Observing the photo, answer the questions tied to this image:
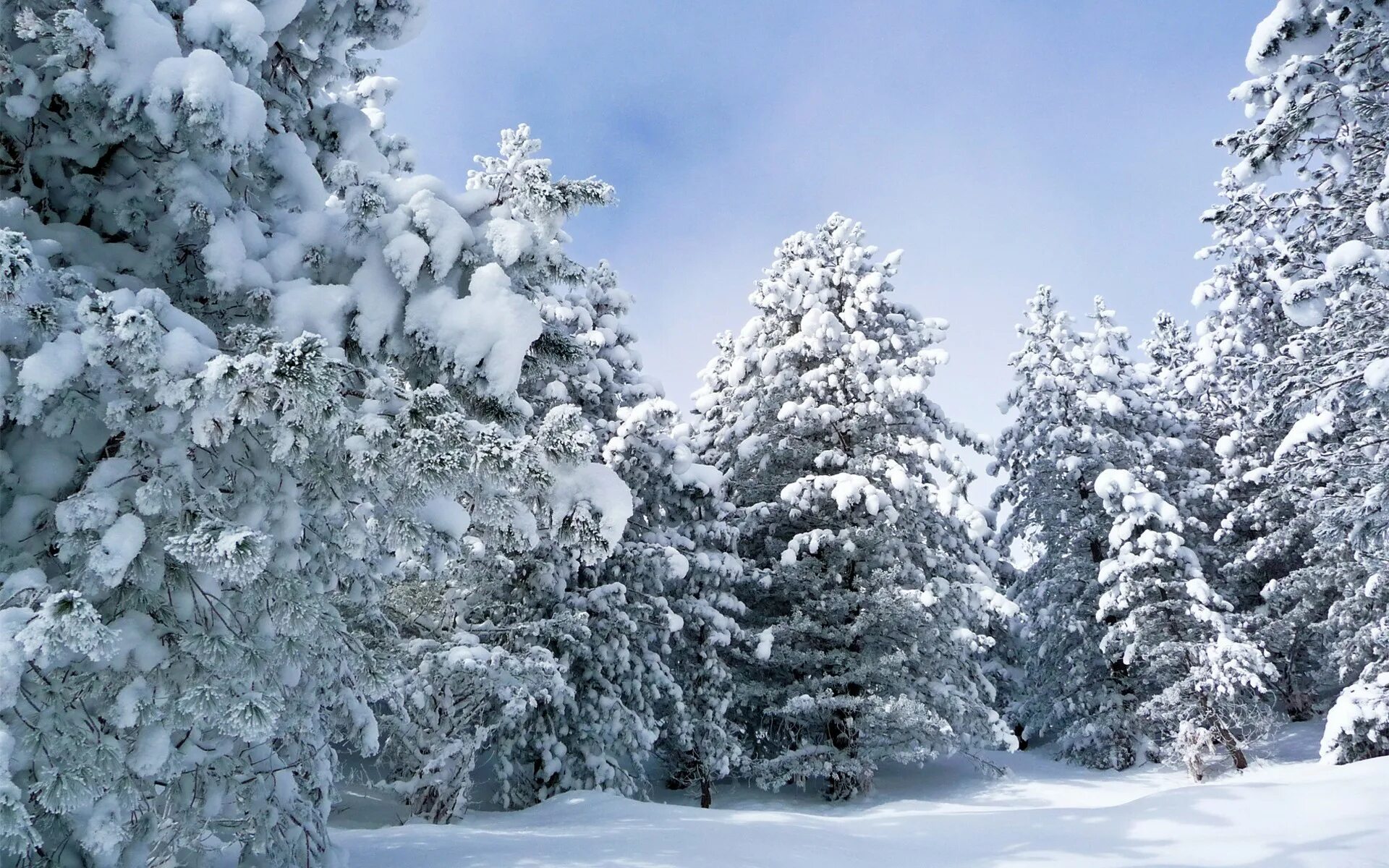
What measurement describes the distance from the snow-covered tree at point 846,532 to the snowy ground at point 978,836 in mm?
7017

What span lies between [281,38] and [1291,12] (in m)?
8.76

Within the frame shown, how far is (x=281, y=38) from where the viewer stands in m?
5.48

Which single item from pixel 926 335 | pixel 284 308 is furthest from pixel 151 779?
pixel 926 335

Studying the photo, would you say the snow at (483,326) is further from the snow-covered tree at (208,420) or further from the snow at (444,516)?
the snow at (444,516)

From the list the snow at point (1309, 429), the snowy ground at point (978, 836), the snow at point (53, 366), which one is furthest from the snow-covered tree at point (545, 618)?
the snow at point (1309, 429)

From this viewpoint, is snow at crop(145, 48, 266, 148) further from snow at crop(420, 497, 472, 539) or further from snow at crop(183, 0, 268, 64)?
snow at crop(420, 497, 472, 539)

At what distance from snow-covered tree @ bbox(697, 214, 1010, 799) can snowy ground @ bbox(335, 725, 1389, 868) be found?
7.02 meters

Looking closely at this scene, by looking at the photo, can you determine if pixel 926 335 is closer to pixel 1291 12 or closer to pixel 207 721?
pixel 1291 12

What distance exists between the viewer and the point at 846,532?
48.3 feet

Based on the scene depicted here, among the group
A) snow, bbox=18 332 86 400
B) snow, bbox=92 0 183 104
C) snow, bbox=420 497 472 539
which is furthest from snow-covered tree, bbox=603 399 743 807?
snow, bbox=18 332 86 400

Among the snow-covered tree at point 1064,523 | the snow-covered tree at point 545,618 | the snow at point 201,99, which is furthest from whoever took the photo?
the snow-covered tree at point 1064,523

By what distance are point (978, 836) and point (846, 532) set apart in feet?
29.7

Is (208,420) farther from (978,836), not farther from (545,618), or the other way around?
(545,618)

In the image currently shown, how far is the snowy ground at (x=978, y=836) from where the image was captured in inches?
196
